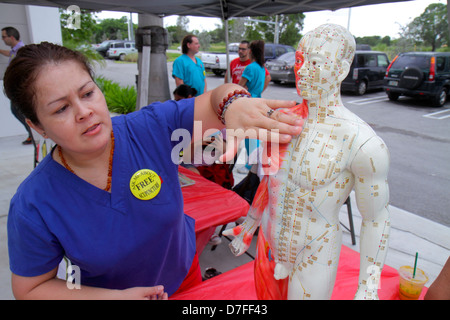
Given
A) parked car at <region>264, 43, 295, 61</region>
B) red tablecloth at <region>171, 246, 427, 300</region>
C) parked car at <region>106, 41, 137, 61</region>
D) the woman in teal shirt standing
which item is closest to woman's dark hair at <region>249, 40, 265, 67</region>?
the woman in teal shirt standing

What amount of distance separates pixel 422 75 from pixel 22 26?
8.79m

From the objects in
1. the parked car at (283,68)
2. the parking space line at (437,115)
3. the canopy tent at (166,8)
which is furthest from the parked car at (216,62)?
the canopy tent at (166,8)

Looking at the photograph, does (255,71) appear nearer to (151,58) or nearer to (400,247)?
(151,58)

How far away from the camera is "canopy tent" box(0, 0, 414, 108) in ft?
9.82

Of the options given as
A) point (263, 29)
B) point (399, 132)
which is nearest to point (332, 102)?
point (399, 132)

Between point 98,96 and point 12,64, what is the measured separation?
0.25 m

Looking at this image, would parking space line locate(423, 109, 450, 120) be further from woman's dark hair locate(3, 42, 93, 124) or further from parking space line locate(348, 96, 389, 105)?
woman's dark hair locate(3, 42, 93, 124)

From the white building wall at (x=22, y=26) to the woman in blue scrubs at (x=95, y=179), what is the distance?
18.3 ft

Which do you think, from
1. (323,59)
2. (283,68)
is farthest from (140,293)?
(283,68)

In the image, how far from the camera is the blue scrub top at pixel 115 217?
3.19ft

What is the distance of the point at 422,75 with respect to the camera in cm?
816

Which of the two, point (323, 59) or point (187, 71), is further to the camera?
point (187, 71)

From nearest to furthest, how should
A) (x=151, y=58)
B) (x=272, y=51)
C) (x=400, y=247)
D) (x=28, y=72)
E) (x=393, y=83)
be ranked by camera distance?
(x=28, y=72)
(x=400, y=247)
(x=151, y=58)
(x=393, y=83)
(x=272, y=51)

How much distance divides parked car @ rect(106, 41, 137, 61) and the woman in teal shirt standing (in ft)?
68.2
